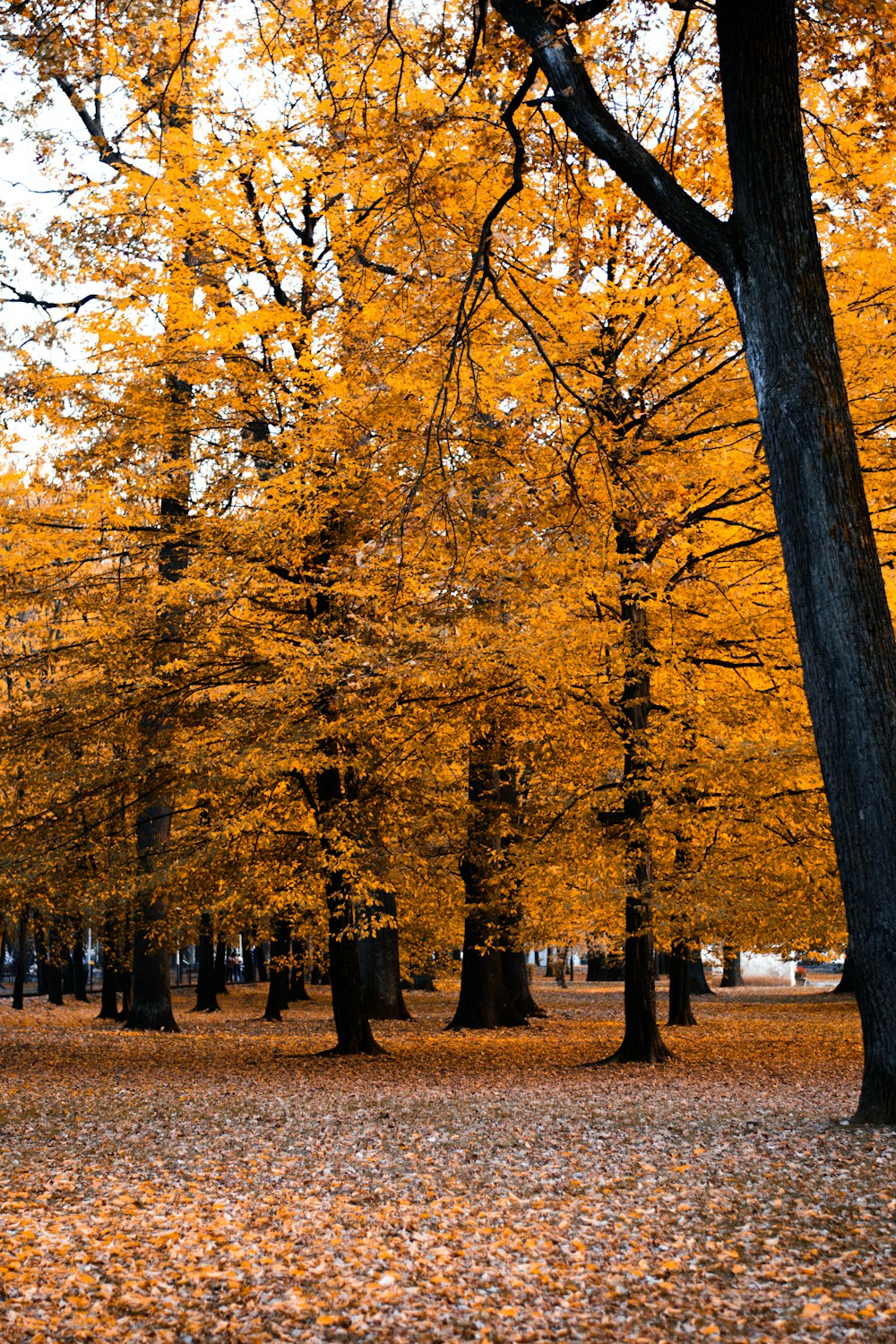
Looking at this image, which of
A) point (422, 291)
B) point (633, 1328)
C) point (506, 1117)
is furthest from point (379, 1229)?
point (422, 291)

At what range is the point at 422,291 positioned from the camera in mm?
8977

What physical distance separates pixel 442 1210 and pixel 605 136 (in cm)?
609

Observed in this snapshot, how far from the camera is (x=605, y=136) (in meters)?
6.75

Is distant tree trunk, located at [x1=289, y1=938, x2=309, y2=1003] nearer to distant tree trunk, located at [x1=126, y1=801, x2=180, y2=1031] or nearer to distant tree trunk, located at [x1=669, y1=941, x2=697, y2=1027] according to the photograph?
distant tree trunk, located at [x1=126, y1=801, x2=180, y2=1031]

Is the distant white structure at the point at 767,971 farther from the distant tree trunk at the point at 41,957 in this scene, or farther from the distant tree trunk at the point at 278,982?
the distant tree trunk at the point at 41,957

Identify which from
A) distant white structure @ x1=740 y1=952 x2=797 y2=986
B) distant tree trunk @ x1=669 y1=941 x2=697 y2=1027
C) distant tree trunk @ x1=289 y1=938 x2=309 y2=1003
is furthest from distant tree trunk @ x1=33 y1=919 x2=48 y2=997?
distant white structure @ x1=740 y1=952 x2=797 y2=986

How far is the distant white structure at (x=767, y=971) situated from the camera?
3912 cm

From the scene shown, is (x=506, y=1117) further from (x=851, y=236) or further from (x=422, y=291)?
(x=851, y=236)

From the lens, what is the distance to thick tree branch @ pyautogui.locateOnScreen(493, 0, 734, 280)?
659 cm

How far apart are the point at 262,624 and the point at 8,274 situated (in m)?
8.26

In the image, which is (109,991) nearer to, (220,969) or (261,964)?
(220,969)

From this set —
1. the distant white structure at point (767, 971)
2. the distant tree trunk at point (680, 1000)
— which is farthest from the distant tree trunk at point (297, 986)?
the distant white structure at point (767, 971)

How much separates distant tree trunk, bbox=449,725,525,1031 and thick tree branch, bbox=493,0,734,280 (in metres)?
6.99

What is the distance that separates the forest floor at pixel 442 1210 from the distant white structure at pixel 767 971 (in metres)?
29.3
